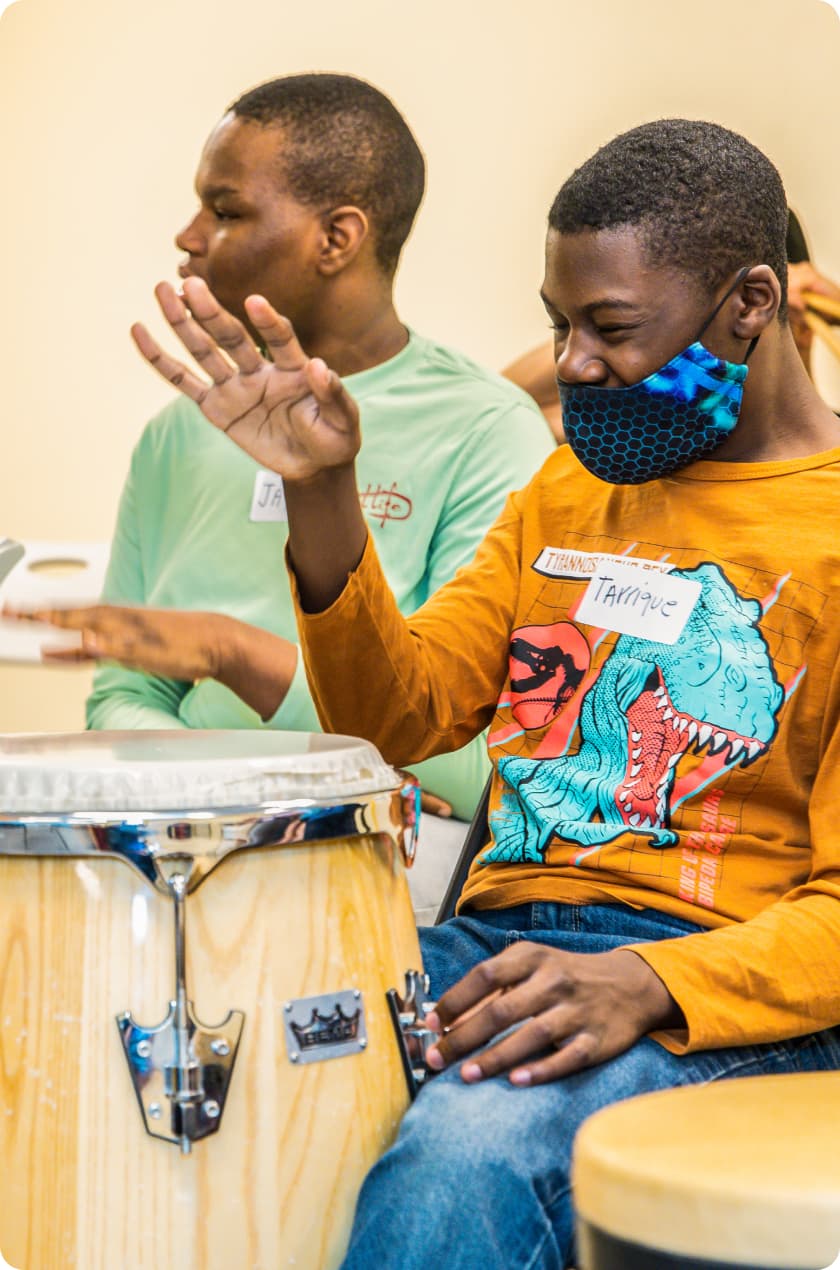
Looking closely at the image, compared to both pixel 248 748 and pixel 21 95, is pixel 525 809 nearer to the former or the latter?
pixel 248 748

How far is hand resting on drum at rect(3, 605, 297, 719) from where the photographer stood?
1.45m

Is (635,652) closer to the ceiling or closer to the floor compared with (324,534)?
closer to the floor

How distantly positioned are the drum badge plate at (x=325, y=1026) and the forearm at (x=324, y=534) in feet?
1.34

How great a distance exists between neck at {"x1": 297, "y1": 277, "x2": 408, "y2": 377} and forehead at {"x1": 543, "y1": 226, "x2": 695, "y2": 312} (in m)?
1.10

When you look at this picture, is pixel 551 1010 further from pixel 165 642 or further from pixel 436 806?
pixel 436 806

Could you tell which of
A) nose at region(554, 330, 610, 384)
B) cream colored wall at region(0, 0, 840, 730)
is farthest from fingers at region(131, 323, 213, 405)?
cream colored wall at region(0, 0, 840, 730)

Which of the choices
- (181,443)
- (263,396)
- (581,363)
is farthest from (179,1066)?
(181,443)

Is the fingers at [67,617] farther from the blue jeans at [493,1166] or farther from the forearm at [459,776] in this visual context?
the forearm at [459,776]

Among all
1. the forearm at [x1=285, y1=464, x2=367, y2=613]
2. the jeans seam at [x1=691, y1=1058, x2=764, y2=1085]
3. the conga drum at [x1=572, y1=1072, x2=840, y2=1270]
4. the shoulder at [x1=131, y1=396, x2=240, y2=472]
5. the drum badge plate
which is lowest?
the jeans seam at [x1=691, y1=1058, x2=764, y2=1085]

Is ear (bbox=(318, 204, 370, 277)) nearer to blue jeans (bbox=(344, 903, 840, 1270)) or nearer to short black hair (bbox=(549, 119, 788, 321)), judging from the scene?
short black hair (bbox=(549, 119, 788, 321))

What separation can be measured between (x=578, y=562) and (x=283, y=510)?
838 mm

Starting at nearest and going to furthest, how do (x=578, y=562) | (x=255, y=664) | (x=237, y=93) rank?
(x=578, y=562)
(x=255, y=664)
(x=237, y=93)

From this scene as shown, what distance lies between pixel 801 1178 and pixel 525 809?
0.65m

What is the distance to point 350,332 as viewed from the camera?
2479 millimetres
